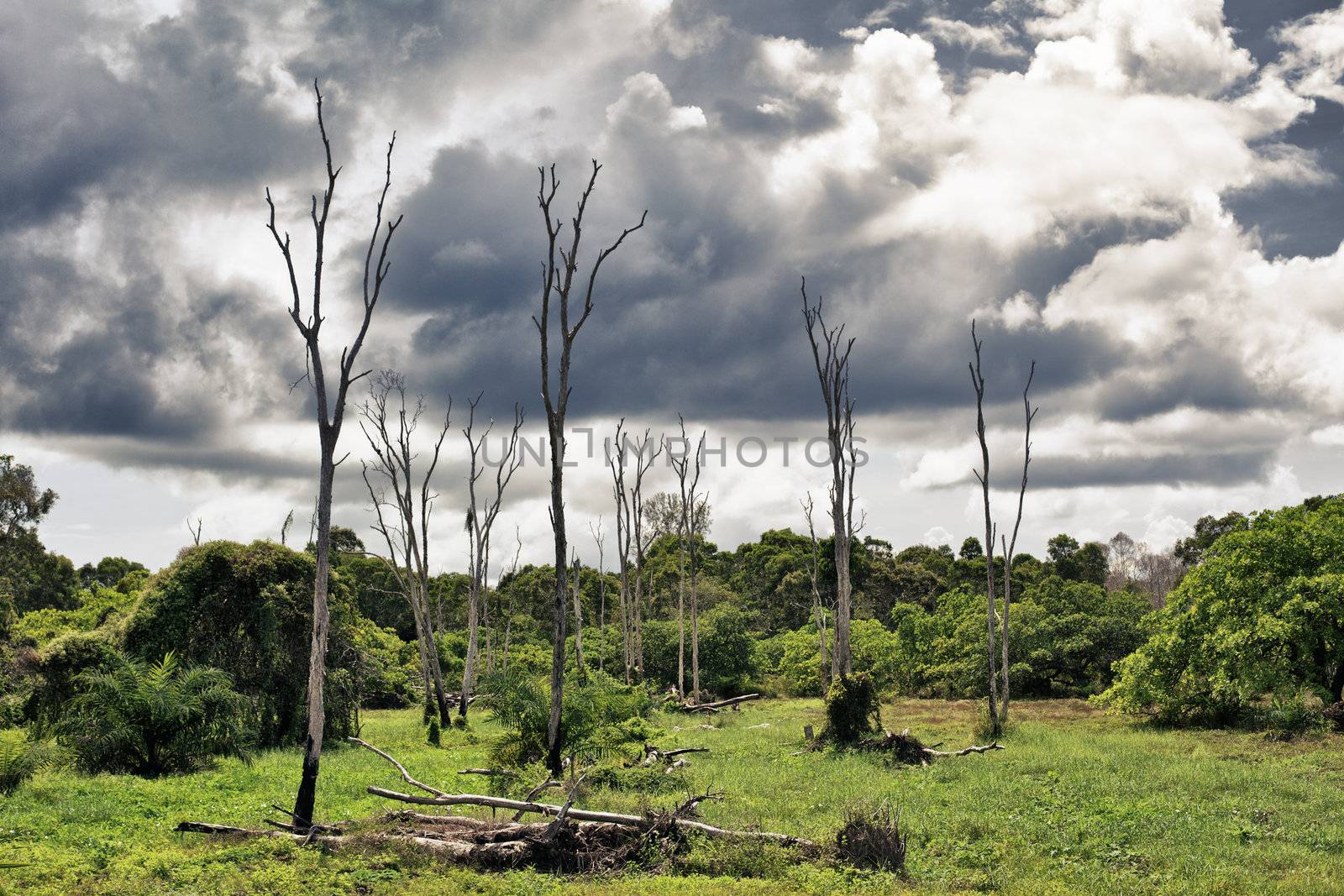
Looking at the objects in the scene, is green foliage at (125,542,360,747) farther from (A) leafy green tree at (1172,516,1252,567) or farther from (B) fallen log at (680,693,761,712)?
(A) leafy green tree at (1172,516,1252,567)

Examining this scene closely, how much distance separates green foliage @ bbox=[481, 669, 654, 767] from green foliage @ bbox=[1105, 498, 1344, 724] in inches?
570

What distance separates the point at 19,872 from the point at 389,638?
123 feet

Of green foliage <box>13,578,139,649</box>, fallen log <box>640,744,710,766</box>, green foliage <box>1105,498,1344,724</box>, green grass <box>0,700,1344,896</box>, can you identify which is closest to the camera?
green grass <box>0,700,1344,896</box>

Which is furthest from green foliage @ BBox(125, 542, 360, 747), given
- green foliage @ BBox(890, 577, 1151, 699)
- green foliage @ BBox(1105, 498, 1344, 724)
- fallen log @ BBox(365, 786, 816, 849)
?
green foliage @ BBox(890, 577, 1151, 699)

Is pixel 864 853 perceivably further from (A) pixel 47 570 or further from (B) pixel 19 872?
(A) pixel 47 570

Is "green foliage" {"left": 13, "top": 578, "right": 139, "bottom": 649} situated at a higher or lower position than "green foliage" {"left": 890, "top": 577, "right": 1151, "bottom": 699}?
higher

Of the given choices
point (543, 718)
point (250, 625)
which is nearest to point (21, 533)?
point (250, 625)

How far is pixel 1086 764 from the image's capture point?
17219 mm

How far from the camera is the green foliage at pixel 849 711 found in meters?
21.7

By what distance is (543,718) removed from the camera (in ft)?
57.7

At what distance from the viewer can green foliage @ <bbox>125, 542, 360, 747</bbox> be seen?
22312 mm

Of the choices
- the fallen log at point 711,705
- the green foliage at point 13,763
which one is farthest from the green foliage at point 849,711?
the green foliage at point 13,763

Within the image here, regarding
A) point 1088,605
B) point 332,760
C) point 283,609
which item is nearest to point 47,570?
point 283,609

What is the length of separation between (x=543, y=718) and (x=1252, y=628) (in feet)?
55.8
